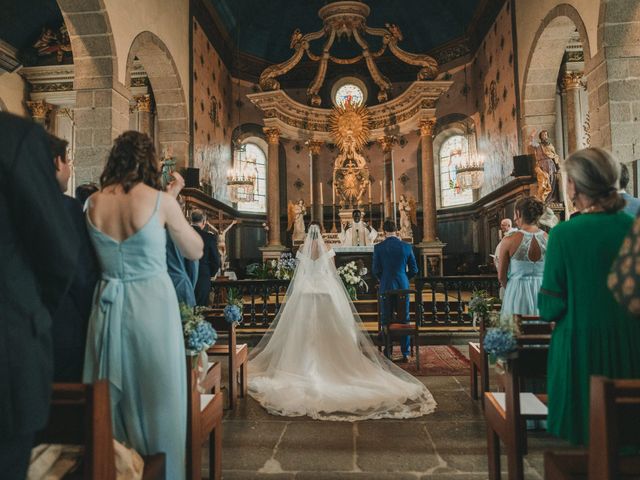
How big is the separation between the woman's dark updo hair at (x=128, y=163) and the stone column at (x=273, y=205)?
1113cm

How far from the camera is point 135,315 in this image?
2.13 m

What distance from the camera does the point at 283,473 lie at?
3.00 m

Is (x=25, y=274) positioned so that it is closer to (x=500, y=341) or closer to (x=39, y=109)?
(x=500, y=341)

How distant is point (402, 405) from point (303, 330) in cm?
131

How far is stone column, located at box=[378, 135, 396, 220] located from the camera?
14.6m

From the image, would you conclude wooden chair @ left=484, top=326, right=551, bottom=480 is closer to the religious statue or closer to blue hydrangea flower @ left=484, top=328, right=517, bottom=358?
blue hydrangea flower @ left=484, top=328, right=517, bottom=358

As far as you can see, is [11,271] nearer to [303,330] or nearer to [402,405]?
[402,405]

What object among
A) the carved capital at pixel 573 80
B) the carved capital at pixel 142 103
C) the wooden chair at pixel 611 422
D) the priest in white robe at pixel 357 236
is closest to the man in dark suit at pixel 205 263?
the wooden chair at pixel 611 422

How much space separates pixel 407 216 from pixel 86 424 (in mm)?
13224

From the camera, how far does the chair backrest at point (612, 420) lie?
1465mm

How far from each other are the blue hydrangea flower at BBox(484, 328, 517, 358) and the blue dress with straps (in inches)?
59.5

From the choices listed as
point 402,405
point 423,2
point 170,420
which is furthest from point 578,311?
point 423,2

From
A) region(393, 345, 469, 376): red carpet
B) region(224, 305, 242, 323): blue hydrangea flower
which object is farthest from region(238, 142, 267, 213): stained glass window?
region(224, 305, 242, 323): blue hydrangea flower

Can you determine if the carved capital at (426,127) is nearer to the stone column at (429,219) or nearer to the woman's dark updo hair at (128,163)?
the stone column at (429,219)
